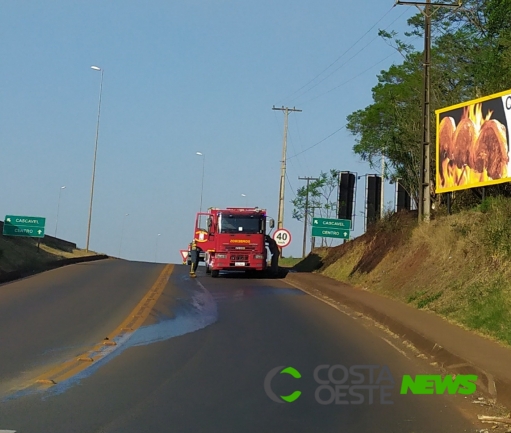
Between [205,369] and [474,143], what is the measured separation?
560 inches

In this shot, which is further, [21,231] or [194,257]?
[21,231]

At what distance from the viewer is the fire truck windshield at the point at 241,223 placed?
31844 millimetres

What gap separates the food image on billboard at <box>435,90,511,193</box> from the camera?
20.7 metres

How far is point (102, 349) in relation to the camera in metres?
12.1

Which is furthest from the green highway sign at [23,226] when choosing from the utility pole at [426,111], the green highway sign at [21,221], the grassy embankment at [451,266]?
the utility pole at [426,111]

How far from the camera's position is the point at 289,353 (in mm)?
12008

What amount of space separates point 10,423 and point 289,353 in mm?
5444

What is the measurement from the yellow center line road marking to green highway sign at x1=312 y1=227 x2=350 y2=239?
761 inches

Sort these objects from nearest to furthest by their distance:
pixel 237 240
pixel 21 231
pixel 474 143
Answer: pixel 474 143 < pixel 237 240 < pixel 21 231

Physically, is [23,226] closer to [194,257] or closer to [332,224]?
[194,257]

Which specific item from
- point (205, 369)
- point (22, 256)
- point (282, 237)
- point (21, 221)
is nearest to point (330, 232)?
point (282, 237)

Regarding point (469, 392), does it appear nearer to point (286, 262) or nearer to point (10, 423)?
point (10, 423)

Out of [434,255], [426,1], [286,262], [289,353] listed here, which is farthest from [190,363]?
[286,262]

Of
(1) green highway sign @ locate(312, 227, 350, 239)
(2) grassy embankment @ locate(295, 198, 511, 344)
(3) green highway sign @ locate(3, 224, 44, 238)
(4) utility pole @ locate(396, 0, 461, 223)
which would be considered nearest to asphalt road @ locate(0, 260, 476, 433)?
(2) grassy embankment @ locate(295, 198, 511, 344)
